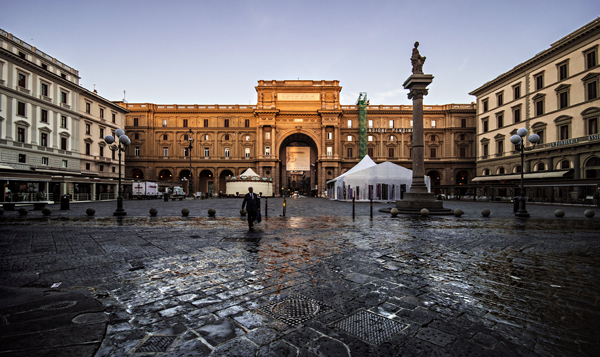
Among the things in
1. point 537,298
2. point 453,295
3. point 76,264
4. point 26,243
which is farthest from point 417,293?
point 26,243

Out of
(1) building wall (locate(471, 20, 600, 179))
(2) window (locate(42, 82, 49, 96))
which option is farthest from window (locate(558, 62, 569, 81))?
(2) window (locate(42, 82, 49, 96))

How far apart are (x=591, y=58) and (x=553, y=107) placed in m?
5.73

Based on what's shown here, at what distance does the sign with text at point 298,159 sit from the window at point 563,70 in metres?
34.7

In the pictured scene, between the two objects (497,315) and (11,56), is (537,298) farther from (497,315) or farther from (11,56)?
(11,56)

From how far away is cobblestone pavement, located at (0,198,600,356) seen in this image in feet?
7.86

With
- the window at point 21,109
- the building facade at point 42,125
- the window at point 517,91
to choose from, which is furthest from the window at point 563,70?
the window at point 21,109

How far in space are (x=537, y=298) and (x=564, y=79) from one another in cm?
3983

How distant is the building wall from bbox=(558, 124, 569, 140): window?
8 centimetres

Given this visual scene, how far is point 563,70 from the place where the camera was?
31531mm

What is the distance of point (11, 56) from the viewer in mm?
28797

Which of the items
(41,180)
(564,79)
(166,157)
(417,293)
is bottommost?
(417,293)

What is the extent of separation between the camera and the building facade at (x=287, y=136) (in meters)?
53.5

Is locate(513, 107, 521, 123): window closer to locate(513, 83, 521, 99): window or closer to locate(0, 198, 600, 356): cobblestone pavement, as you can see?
locate(513, 83, 521, 99): window

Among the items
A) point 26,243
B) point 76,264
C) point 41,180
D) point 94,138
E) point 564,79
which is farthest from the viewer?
point 94,138
